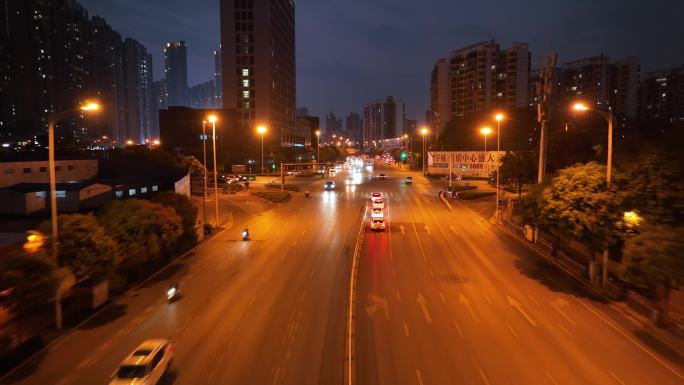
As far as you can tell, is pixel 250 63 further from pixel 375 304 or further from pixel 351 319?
pixel 351 319

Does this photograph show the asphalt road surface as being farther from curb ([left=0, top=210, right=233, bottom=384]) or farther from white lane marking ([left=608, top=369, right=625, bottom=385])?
curb ([left=0, top=210, right=233, bottom=384])

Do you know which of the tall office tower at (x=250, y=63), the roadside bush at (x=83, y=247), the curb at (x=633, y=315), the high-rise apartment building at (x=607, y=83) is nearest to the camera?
the curb at (x=633, y=315)

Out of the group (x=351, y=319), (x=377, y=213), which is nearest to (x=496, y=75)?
(x=377, y=213)

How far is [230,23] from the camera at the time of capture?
137500 millimetres

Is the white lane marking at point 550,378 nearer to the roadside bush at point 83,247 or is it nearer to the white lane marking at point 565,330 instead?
the white lane marking at point 565,330

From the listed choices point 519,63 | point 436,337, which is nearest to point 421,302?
point 436,337

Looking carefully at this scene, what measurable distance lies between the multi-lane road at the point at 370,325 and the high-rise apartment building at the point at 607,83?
176m

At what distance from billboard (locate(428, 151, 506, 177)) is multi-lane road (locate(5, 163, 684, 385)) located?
66.0 metres

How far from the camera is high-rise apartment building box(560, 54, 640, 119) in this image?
182 m

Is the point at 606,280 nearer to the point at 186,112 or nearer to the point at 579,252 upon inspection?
the point at 579,252

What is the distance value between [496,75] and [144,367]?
590 feet

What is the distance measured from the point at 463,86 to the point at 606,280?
171563 millimetres

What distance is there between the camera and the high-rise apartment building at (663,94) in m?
172

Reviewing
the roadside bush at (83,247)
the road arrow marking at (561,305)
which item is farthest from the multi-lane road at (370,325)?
the roadside bush at (83,247)
